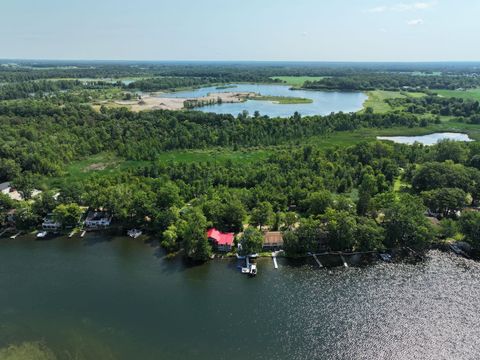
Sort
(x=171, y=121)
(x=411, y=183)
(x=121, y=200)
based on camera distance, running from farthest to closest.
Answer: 1. (x=171, y=121)
2. (x=411, y=183)
3. (x=121, y=200)

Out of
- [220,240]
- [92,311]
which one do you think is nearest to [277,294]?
[220,240]

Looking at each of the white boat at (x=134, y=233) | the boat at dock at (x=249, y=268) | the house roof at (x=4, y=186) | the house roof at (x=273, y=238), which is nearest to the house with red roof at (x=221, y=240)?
the boat at dock at (x=249, y=268)

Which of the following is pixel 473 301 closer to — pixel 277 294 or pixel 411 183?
pixel 277 294

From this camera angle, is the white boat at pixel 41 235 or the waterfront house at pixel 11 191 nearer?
the white boat at pixel 41 235

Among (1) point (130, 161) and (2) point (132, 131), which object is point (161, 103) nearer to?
(2) point (132, 131)

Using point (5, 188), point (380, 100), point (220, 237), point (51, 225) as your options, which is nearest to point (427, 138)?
point (380, 100)

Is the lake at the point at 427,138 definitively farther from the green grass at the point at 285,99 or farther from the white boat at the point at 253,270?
the white boat at the point at 253,270

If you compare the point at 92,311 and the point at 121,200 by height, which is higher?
the point at 121,200
